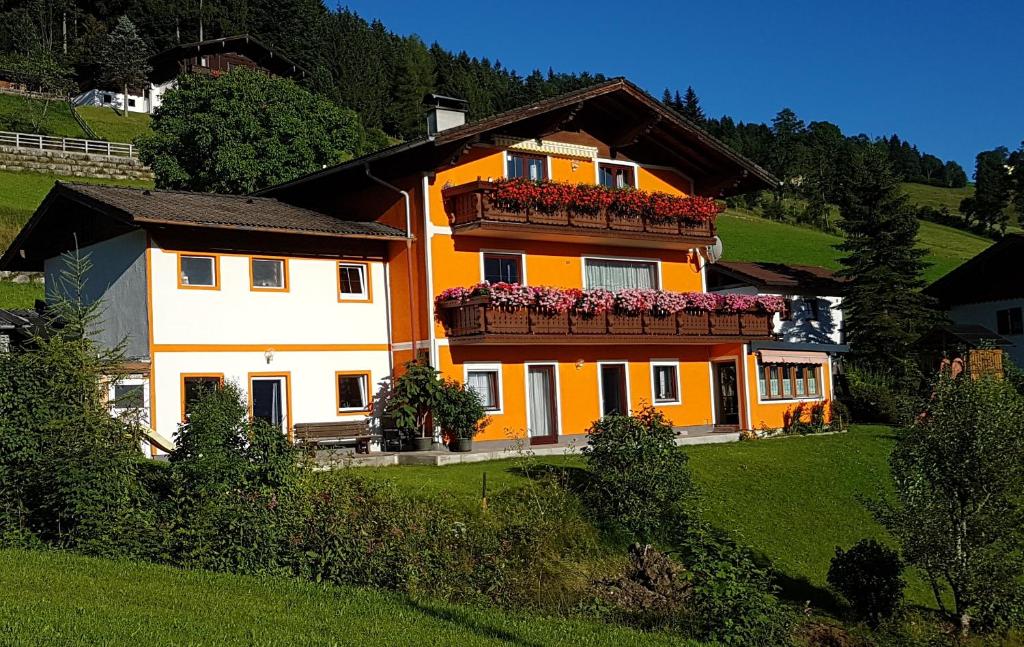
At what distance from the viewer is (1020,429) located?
17.2 m

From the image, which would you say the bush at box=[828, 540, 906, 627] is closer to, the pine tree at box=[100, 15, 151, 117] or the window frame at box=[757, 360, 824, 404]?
the window frame at box=[757, 360, 824, 404]

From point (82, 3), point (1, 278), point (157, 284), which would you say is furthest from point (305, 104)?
point (82, 3)

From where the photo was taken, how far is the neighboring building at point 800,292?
48531 mm

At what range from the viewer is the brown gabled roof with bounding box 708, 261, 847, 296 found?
47.5 m

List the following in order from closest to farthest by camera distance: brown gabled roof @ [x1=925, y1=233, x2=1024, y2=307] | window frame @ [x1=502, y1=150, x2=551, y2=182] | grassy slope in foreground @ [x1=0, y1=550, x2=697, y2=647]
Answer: grassy slope in foreground @ [x1=0, y1=550, x2=697, y2=647]
window frame @ [x1=502, y1=150, x2=551, y2=182]
brown gabled roof @ [x1=925, y1=233, x2=1024, y2=307]

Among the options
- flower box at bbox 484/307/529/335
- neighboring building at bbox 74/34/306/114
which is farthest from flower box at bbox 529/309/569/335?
neighboring building at bbox 74/34/306/114

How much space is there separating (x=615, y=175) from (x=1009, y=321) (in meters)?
27.3

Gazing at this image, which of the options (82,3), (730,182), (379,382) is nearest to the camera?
(379,382)

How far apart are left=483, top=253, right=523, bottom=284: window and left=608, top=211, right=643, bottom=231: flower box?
265 cm

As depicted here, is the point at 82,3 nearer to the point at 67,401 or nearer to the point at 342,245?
the point at 342,245

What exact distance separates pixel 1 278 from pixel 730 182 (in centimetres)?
2949

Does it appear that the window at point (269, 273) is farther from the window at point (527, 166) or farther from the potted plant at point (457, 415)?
the window at point (527, 166)

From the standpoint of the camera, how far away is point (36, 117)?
78562 mm

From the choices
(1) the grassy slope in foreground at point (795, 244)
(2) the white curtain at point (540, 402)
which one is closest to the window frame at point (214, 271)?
(2) the white curtain at point (540, 402)
